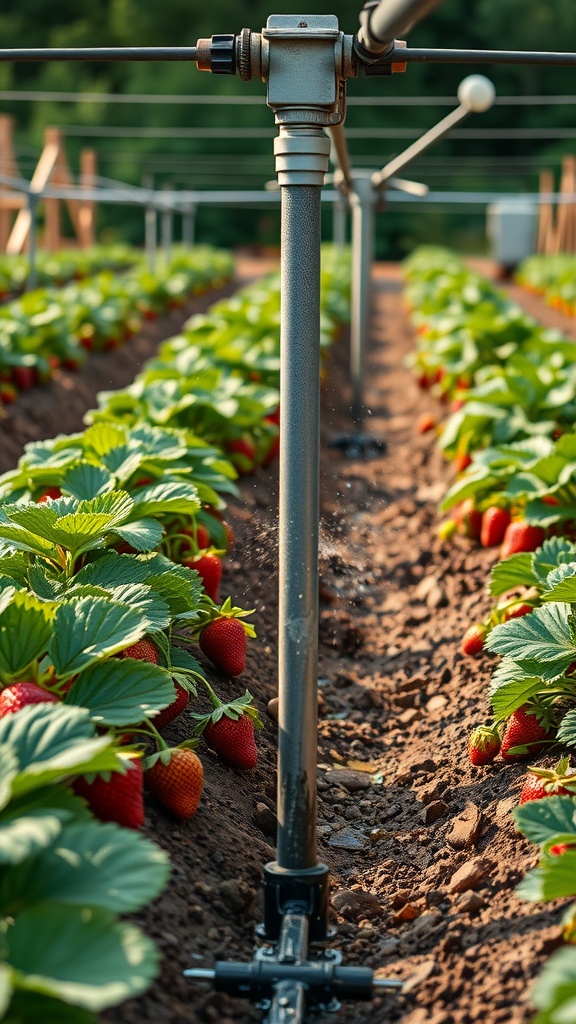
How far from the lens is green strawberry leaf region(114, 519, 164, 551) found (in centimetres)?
253

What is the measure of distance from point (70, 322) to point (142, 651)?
6548 millimetres

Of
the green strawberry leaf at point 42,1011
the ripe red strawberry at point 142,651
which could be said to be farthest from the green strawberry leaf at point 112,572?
the green strawberry leaf at point 42,1011

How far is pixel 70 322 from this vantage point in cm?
853

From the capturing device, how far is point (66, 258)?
17141mm

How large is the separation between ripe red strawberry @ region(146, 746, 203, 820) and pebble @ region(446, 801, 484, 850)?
2.04 feet

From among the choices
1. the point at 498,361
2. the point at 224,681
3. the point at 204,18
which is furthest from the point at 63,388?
the point at 204,18

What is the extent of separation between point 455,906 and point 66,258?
634 inches

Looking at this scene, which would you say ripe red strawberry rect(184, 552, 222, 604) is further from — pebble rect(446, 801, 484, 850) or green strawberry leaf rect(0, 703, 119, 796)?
green strawberry leaf rect(0, 703, 119, 796)

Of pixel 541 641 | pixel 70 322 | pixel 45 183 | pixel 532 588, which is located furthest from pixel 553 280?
pixel 541 641

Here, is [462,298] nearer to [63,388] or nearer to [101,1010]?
[63,388]

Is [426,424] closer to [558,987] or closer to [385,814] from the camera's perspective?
[385,814]

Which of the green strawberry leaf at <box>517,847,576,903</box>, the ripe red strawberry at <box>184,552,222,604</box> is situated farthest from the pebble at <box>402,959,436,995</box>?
the ripe red strawberry at <box>184,552,222,604</box>

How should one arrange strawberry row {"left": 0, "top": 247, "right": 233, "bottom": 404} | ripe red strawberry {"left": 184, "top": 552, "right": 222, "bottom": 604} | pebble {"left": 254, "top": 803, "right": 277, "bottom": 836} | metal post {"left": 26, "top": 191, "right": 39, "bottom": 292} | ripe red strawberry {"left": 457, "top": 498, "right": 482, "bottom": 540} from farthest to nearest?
metal post {"left": 26, "top": 191, "right": 39, "bottom": 292} < strawberry row {"left": 0, "top": 247, "right": 233, "bottom": 404} < ripe red strawberry {"left": 457, "top": 498, "right": 482, "bottom": 540} < ripe red strawberry {"left": 184, "top": 552, "right": 222, "bottom": 604} < pebble {"left": 254, "top": 803, "right": 277, "bottom": 836}

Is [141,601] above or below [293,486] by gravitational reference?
below
